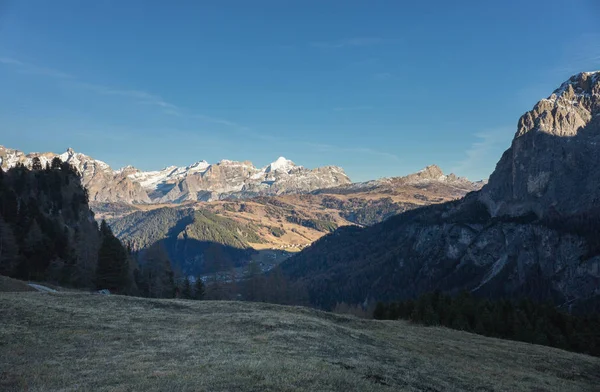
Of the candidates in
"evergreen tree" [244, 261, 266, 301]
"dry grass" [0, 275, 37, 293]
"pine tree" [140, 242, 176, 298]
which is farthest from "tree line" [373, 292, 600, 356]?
"evergreen tree" [244, 261, 266, 301]

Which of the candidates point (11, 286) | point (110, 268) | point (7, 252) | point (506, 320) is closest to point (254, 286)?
point (110, 268)

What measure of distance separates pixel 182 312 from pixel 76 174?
483 ft

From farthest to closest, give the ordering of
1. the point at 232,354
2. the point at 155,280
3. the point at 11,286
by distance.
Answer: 1. the point at 155,280
2. the point at 11,286
3. the point at 232,354

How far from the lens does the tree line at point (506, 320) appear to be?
7450 centimetres

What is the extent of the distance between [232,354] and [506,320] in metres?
71.8

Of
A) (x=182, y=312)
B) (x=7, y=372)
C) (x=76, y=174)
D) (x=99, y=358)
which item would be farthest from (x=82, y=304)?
(x=76, y=174)

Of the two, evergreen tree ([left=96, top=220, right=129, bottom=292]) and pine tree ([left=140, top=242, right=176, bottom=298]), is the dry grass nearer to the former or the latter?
evergreen tree ([left=96, top=220, right=129, bottom=292])

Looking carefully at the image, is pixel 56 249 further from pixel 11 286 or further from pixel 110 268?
pixel 11 286

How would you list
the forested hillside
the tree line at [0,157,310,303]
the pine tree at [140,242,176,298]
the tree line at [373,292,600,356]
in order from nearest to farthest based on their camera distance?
the tree line at [373,292,600,356] → the forested hillside → the tree line at [0,157,310,303] → the pine tree at [140,242,176,298]

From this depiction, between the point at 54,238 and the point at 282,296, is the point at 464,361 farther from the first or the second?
the point at 282,296

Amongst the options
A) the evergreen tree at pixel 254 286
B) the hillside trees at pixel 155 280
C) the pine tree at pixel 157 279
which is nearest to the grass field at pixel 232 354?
the hillside trees at pixel 155 280

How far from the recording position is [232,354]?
1129 inches

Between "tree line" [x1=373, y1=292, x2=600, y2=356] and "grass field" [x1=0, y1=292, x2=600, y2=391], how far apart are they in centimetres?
2423

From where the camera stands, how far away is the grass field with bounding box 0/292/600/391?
70.5 feet
